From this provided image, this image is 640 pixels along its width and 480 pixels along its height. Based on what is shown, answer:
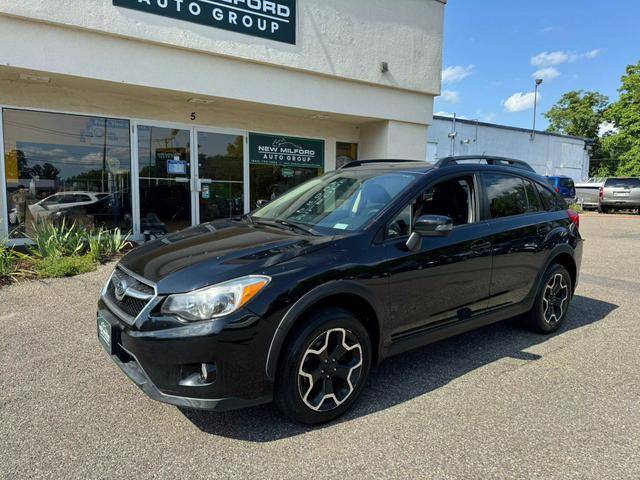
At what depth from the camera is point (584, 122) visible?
46906 millimetres

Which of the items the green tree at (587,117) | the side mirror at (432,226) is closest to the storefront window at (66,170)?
the side mirror at (432,226)

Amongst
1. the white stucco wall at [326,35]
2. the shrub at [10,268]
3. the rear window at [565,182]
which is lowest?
the shrub at [10,268]

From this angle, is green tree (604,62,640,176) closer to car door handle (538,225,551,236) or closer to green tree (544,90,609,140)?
green tree (544,90,609,140)

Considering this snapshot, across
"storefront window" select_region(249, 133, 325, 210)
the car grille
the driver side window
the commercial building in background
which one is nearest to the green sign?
"storefront window" select_region(249, 133, 325, 210)

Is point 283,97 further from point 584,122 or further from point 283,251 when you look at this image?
point 584,122

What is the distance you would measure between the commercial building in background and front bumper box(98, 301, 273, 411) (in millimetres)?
19718

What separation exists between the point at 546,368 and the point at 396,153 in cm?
823

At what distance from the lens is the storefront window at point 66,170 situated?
26.0 ft

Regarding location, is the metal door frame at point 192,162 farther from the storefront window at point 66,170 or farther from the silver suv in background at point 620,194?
the silver suv in background at point 620,194

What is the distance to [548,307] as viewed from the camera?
4.65 metres

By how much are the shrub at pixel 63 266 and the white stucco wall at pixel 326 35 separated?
2993 millimetres

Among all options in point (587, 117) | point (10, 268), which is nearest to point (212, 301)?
point (10, 268)

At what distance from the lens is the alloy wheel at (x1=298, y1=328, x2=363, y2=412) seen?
285 centimetres

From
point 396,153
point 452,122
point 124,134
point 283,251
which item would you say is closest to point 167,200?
point 124,134
